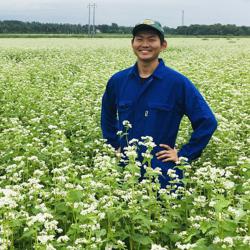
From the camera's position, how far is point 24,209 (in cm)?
395

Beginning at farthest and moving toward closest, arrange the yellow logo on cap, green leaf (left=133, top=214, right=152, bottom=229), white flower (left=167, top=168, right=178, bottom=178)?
the yellow logo on cap
white flower (left=167, top=168, right=178, bottom=178)
green leaf (left=133, top=214, right=152, bottom=229)

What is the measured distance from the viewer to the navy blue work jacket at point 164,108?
16.4 feet

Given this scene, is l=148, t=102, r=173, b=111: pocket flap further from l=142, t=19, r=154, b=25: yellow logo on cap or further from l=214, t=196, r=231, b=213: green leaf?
l=214, t=196, r=231, b=213: green leaf

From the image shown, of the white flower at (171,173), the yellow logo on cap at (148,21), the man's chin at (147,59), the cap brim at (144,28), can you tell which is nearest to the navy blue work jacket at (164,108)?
the man's chin at (147,59)

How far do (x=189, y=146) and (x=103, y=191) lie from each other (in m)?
1.47

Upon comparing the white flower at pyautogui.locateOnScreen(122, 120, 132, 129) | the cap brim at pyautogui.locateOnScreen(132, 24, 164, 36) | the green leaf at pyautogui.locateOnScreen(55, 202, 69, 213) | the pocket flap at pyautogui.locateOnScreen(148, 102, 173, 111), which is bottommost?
the green leaf at pyautogui.locateOnScreen(55, 202, 69, 213)

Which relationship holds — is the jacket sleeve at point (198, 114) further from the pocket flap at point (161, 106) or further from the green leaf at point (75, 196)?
the green leaf at point (75, 196)

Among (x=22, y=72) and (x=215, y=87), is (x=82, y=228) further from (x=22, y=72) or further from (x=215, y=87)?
(x=22, y=72)

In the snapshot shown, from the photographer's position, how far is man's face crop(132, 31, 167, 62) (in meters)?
4.93

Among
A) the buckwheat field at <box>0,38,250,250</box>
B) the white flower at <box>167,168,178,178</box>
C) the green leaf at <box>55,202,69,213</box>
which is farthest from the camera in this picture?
the white flower at <box>167,168,178,178</box>

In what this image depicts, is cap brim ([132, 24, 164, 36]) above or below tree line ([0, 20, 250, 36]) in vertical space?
above

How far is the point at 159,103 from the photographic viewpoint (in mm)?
5047

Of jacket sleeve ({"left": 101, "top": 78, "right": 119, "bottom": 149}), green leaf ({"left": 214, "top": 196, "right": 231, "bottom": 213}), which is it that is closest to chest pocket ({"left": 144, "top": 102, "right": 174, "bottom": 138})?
jacket sleeve ({"left": 101, "top": 78, "right": 119, "bottom": 149})

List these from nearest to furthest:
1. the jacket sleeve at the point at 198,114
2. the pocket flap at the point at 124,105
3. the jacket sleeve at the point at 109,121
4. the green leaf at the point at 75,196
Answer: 1. the green leaf at the point at 75,196
2. the jacket sleeve at the point at 198,114
3. the pocket flap at the point at 124,105
4. the jacket sleeve at the point at 109,121
